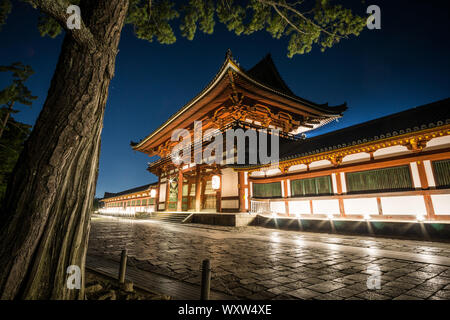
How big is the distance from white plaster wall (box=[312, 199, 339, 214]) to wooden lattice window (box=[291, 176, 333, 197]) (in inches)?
16.8

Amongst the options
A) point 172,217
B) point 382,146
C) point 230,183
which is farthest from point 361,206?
point 172,217

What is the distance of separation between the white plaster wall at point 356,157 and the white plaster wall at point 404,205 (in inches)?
75.1

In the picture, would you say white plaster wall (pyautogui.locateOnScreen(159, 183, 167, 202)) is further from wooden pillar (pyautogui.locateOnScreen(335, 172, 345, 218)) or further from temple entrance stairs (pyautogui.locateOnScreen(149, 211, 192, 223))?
wooden pillar (pyautogui.locateOnScreen(335, 172, 345, 218))

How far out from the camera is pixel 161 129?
19.1 meters

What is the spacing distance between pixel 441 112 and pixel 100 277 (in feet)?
40.3

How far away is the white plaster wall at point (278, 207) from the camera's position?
1215 centimetres

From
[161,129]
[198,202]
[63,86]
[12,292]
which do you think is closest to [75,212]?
[12,292]

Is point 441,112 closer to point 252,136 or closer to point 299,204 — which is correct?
point 299,204

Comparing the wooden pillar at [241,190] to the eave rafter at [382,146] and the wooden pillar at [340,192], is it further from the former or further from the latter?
the wooden pillar at [340,192]

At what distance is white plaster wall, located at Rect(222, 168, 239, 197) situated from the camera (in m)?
12.9

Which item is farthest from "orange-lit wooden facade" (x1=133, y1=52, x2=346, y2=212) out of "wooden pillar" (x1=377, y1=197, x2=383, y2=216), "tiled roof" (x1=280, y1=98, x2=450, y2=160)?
"wooden pillar" (x1=377, y1=197, x2=383, y2=216)

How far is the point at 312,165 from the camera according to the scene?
11.2 meters
